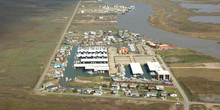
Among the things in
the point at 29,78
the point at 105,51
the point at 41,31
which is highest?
the point at 41,31

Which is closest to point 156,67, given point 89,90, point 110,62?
point 110,62

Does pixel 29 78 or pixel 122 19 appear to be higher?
pixel 122 19

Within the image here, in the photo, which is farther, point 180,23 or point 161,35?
point 180,23

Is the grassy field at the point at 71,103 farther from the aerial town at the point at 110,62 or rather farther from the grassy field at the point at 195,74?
the grassy field at the point at 195,74

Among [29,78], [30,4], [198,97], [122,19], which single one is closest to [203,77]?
[198,97]

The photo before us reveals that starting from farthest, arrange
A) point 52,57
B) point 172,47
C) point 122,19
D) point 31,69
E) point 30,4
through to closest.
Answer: point 30,4, point 122,19, point 172,47, point 52,57, point 31,69

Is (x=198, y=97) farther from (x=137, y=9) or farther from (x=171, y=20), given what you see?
(x=137, y=9)

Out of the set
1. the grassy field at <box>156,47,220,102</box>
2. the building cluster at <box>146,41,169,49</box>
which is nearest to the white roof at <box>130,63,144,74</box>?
the grassy field at <box>156,47,220,102</box>

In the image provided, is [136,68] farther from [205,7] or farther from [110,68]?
[205,7]
